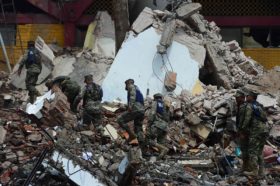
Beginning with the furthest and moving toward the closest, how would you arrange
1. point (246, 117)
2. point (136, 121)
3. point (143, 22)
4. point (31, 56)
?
point (143, 22) → point (31, 56) → point (136, 121) → point (246, 117)

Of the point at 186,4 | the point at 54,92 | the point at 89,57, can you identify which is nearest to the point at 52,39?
the point at 89,57

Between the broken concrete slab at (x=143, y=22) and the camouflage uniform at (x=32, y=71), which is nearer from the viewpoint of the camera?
the camouflage uniform at (x=32, y=71)

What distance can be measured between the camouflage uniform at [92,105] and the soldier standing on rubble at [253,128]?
332cm

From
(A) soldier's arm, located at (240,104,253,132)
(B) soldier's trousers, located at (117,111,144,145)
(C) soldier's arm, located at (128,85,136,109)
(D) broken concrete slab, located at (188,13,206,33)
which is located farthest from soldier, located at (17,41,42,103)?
(A) soldier's arm, located at (240,104,253,132)

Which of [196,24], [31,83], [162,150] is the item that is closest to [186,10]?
[196,24]

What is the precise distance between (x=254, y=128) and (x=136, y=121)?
8.19 ft

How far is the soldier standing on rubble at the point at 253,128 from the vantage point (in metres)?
13.2

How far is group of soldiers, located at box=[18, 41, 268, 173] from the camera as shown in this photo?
1327 cm

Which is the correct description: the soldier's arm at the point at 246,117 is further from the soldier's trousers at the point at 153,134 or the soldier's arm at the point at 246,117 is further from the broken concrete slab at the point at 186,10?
the broken concrete slab at the point at 186,10

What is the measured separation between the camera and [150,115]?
14531 mm

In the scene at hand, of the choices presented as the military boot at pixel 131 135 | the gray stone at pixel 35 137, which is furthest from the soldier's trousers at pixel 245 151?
the gray stone at pixel 35 137

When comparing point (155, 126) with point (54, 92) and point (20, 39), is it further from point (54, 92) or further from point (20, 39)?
point (20, 39)

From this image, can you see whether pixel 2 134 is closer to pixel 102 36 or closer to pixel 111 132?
pixel 111 132

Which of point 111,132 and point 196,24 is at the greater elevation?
point 196,24
